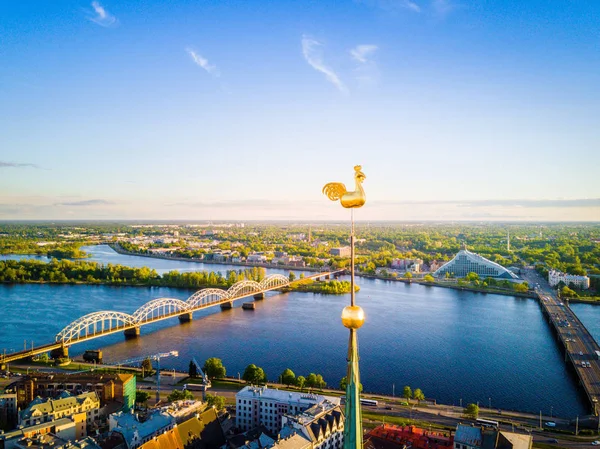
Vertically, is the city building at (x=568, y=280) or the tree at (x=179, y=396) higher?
the city building at (x=568, y=280)

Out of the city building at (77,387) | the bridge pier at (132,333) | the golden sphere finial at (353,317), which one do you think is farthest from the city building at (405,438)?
the bridge pier at (132,333)

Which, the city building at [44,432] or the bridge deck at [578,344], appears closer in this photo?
the city building at [44,432]

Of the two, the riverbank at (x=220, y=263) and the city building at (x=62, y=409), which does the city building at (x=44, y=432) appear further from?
the riverbank at (x=220, y=263)

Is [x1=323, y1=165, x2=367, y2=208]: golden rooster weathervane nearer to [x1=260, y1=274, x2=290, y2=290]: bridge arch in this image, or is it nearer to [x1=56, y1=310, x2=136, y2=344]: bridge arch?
[x1=56, y1=310, x2=136, y2=344]: bridge arch

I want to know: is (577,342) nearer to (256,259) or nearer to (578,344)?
(578,344)

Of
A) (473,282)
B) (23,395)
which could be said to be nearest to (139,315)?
(23,395)

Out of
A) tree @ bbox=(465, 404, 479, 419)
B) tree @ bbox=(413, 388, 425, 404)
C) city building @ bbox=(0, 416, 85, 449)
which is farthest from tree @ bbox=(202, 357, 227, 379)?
tree @ bbox=(465, 404, 479, 419)
